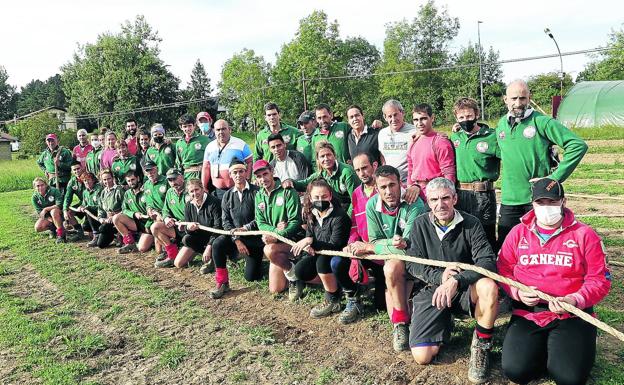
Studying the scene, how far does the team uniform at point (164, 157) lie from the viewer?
905cm

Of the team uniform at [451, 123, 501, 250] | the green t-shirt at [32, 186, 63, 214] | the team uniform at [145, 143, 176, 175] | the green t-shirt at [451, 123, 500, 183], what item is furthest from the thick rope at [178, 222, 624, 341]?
the green t-shirt at [32, 186, 63, 214]

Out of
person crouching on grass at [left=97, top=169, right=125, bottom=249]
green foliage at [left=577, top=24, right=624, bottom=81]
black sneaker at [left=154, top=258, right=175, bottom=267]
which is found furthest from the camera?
green foliage at [left=577, top=24, right=624, bottom=81]

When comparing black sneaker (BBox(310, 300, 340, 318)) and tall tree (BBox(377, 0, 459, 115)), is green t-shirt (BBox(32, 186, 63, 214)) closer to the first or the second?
black sneaker (BBox(310, 300, 340, 318))

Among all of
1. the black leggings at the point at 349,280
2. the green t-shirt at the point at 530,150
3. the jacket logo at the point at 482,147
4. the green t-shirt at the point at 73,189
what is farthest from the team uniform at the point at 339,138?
the green t-shirt at the point at 73,189

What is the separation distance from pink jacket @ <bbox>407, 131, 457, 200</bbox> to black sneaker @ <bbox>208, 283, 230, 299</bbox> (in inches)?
105

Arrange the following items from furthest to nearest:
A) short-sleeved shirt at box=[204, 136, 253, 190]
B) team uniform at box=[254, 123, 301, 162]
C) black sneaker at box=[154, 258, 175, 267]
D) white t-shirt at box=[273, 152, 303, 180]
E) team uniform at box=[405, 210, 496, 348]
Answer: black sneaker at box=[154, 258, 175, 267], team uniform at box=[254, 123, 301, 162], short-sleeved shirt at box=[204, 136, 253, 190], white t-shirt at box=[273, 152, 303, 180], team uniform at box=[405, 210, 496, 348]

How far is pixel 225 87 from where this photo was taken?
60906 millimetres

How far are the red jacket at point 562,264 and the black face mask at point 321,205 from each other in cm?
200

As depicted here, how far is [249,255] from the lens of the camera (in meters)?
6.57

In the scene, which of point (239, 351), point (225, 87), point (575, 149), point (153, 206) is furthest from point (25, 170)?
point (225, 87)

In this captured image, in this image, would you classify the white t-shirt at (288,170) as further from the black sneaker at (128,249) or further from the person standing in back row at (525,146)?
the black sneaker at (128,249)

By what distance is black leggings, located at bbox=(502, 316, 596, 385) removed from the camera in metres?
3.42

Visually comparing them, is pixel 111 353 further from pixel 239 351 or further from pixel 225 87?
pixel 225 87

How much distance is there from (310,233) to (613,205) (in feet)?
23.7
